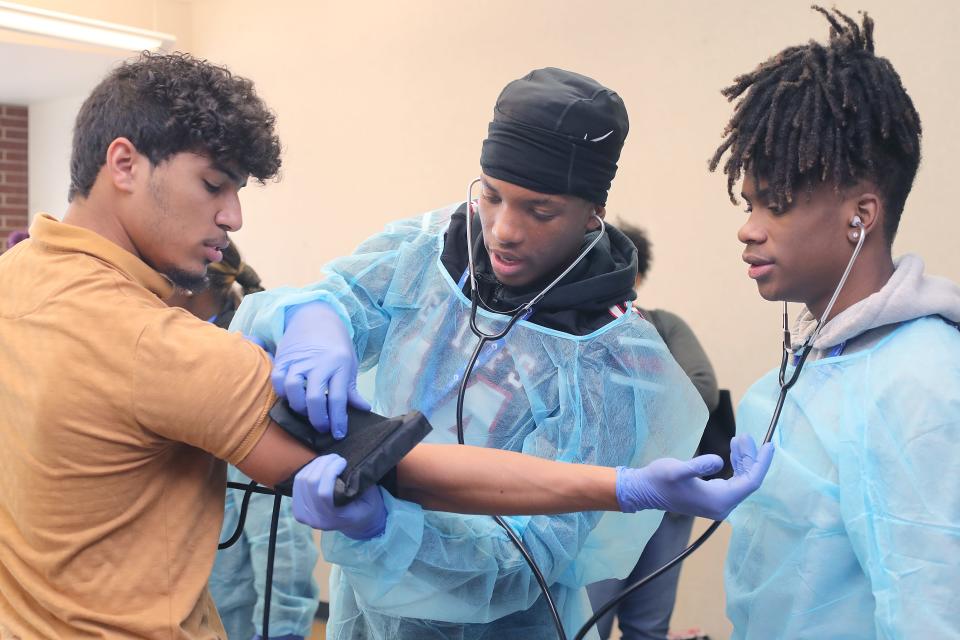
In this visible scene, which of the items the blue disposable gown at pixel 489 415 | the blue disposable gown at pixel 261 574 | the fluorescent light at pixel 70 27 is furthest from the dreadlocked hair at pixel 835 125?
the fluorescent light at pixel 70 27

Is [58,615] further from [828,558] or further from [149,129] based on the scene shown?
[828,558]

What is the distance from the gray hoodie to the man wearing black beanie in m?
0.29

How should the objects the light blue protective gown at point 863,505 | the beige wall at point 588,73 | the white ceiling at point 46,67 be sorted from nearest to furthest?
the light blue protective gown at point 863,505, the beige wall at point 588,73, the white ceiling at point 46,67

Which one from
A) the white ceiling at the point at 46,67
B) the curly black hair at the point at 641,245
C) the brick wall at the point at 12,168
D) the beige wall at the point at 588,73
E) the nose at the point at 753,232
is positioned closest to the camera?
the nose at the point at 753,232

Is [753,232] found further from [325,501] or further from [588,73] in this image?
[588,73]

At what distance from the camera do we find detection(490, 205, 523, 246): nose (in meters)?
1.40

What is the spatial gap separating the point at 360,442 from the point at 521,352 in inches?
16.9

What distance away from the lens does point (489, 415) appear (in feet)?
4.74

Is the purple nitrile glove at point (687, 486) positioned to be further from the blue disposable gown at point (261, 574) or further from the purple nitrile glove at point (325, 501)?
the blue disposable gown at point (261, 574)

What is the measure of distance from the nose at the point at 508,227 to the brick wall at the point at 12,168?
5.05 metres

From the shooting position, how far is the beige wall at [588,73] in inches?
101

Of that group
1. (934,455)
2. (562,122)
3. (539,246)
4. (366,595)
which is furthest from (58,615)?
(934,455)

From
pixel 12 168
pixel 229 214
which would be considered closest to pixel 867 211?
pixel 229 214

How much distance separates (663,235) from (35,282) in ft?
7.68
